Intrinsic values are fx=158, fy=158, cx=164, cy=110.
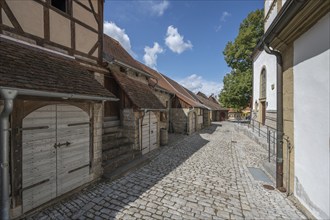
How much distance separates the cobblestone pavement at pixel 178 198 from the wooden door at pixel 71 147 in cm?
43

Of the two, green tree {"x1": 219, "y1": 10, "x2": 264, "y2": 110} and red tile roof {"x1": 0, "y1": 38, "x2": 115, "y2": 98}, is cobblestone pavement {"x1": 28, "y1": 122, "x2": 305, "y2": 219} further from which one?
green tree {"x1": 219, "y1": 10, "x2": 264, "y2": 110}

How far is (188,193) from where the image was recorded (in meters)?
4.27

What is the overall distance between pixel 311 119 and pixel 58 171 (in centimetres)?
578

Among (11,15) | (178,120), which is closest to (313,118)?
(11,15)

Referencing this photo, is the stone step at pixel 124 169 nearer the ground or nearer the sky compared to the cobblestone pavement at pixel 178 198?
nearer the sky

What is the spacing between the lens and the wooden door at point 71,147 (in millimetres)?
3941

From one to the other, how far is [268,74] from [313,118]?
11.3 metres

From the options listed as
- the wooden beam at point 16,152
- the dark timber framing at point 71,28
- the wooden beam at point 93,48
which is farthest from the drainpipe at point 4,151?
the wooden beam at point 93,48

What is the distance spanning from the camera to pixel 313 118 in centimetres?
311

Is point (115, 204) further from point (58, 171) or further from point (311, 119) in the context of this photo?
point (311, 119)

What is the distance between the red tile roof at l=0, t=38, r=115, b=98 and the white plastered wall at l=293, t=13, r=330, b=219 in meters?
4.84

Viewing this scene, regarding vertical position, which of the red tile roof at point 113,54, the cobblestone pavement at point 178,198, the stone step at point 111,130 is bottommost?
the cobblestone pavement at point 178,198

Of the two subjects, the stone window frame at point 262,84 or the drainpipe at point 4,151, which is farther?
the stone window frame at point 262,84

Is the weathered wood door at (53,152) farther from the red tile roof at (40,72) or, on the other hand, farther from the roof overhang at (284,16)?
the roof overhang at (284,16)
